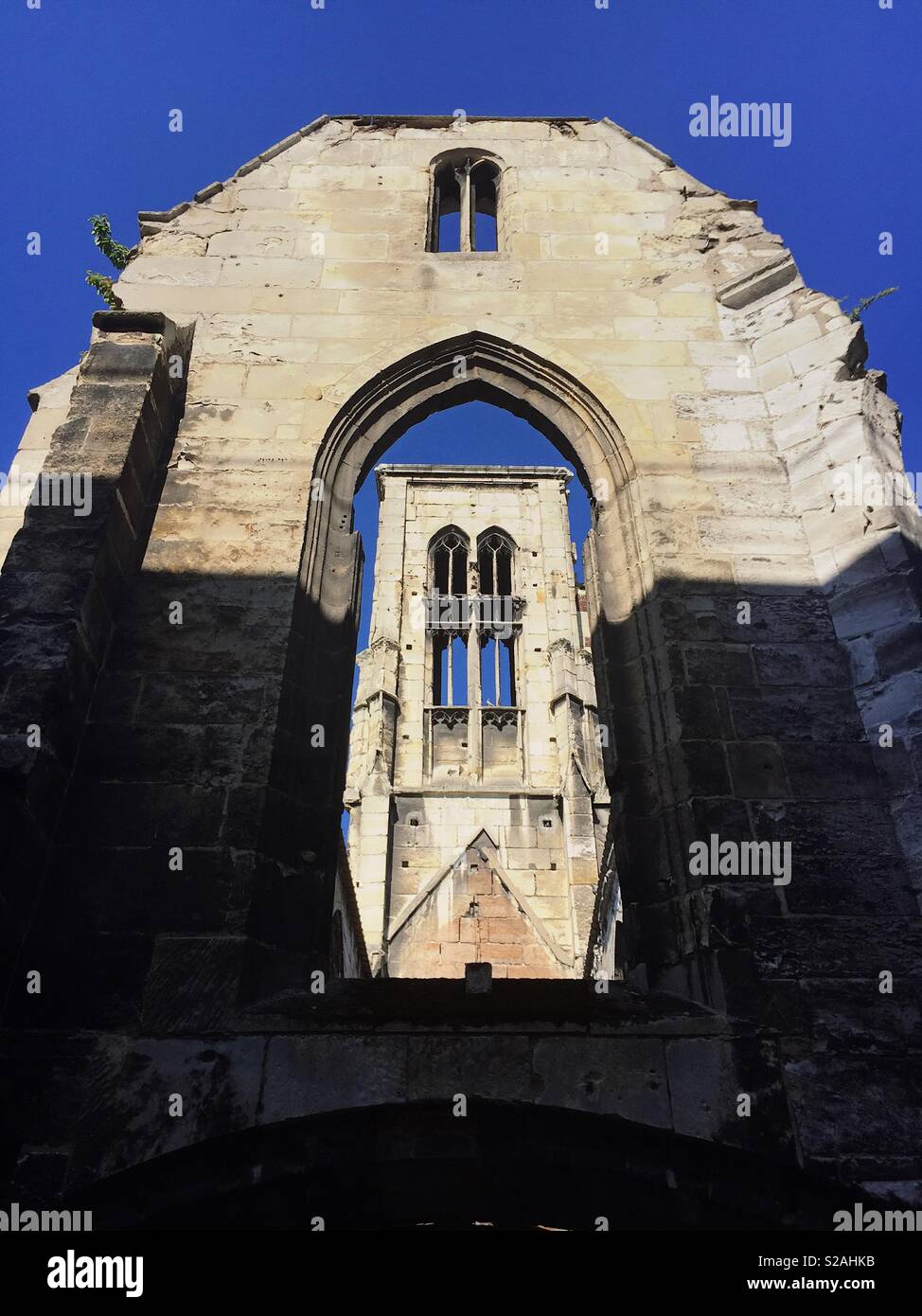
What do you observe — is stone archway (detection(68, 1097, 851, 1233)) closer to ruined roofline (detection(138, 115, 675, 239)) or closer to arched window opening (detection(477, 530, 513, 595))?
ruined roofline (detection(138, 115, 675, 239))

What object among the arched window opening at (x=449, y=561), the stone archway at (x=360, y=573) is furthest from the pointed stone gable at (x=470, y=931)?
the stone archway at (x=360, y=573)

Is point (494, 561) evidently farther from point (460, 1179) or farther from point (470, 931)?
point (460, 1179)

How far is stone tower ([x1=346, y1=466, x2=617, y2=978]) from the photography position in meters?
15.6

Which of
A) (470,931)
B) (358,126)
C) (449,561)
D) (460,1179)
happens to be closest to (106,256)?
(358,126)

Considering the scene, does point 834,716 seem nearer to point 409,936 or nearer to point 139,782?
point 139,782

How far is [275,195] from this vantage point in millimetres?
6977

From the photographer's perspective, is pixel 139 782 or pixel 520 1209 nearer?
pixel 520 1209

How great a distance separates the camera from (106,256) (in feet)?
22.7

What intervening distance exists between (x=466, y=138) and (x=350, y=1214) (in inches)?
292

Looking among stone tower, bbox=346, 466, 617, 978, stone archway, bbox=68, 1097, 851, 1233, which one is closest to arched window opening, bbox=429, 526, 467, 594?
stone tower, bbox=346, 466, 617, 978

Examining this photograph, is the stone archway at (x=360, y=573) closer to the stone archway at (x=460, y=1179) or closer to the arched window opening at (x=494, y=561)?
the stone archway at (x=460, y=1179)

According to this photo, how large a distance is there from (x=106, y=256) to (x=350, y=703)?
4187 mm

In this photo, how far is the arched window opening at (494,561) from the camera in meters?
22.0

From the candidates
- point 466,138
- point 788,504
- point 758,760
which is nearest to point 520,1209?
point 758,760
